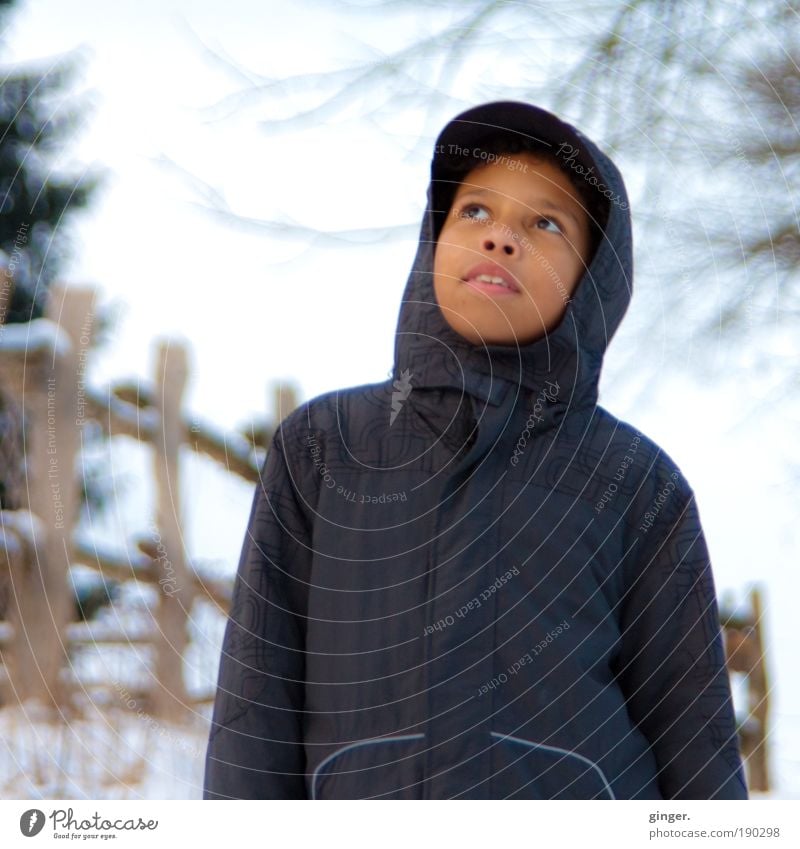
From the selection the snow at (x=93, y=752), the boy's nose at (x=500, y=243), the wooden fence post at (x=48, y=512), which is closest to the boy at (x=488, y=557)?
the boy's nose at (x=500, y=243)

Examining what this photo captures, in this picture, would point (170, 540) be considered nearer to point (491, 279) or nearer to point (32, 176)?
point (32, 176)

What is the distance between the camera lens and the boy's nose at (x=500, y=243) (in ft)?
1.81

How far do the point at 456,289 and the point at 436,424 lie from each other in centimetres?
8

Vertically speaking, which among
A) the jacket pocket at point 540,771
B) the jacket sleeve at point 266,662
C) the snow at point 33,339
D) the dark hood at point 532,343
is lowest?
the jacket pocket at point 540,771

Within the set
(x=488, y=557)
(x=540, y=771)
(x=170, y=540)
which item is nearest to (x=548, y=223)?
(x=488, y=557)

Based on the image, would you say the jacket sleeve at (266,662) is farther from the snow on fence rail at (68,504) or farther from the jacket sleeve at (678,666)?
the snow on fence rail at (68,504)

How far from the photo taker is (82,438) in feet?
3.06

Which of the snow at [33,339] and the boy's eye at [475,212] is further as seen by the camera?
the snow at [33,339]

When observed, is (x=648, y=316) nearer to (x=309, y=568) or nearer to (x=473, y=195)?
(x=473, y=195)

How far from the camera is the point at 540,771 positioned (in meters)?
0.52

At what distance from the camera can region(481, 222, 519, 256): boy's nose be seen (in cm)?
55

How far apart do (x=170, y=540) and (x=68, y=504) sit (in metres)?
0.13

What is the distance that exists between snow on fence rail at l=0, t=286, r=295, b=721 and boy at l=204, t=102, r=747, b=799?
1.11 ft
